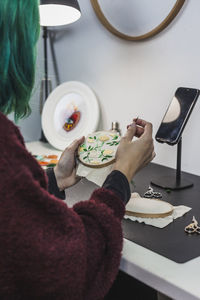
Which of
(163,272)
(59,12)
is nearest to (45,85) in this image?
(59,12)

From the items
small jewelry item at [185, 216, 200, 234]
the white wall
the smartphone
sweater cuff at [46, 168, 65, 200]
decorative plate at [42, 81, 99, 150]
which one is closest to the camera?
small jewelry item at [185, 216, 200, 234]

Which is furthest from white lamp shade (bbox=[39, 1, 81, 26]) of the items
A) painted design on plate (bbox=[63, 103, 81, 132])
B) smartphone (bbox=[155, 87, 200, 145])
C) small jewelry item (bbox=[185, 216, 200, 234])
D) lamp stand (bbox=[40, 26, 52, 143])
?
small jewelry item (bbox=[185, 216, 200, 234])

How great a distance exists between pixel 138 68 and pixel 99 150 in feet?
1.73

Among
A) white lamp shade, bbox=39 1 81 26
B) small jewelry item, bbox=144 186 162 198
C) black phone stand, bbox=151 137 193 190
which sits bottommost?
black phone stand, bbox=151 137 193 190

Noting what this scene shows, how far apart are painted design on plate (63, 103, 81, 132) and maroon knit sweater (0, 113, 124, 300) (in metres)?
0.94

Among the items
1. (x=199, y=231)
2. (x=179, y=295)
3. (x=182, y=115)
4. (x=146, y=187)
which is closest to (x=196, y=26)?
(x=182, y=115)

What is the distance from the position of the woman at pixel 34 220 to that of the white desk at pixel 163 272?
78 mm

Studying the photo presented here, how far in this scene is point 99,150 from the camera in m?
0.89

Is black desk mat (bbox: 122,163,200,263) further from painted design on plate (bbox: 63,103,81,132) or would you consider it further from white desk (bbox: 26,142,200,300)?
painted design on plate (bbox: 63,103,81,132)

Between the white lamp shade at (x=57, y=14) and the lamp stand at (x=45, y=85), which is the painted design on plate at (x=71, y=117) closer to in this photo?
the lamp stand at (x=45, y=85)

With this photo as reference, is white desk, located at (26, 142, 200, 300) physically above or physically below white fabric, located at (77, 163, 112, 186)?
below

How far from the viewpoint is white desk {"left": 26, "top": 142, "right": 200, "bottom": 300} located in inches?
22.6

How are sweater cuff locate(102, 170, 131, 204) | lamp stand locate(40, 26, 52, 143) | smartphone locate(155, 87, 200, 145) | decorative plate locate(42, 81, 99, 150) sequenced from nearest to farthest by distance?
sweater cuff locate(102, 170, 131, 204) → smartphone locate(155, 87, 200, 145) → decorative plate locate(42, 81, 99, 150) → lamp stand locate(40, 26, 52, 143)

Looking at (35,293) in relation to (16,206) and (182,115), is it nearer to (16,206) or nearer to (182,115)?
(16,206)
